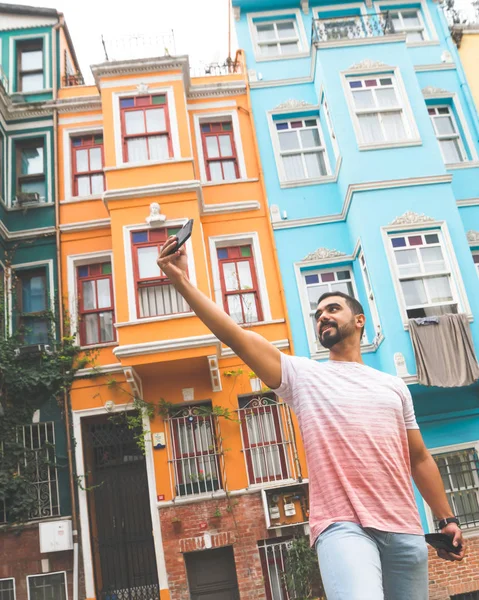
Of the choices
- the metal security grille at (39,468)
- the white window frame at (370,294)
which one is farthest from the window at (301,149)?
the metal security grille at (39,468)

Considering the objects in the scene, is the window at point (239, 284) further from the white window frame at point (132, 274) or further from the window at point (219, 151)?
the window at point (219, 151)

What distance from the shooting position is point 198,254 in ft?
38.0

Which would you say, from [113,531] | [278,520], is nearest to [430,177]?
[278,520]

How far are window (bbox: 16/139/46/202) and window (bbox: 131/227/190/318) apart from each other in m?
2.93

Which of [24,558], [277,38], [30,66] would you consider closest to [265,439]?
[24,558]

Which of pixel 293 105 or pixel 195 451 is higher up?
pixel 293 105

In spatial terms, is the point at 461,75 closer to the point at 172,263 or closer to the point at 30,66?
the point at 30,66

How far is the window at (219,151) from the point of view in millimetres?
13555

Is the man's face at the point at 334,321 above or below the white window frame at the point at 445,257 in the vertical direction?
below

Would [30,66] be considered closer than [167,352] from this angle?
No

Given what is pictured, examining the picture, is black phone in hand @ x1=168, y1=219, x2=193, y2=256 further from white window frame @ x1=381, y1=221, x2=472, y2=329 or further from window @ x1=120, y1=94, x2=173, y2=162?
window @ x1=120, y1=94, x2=173, y2=162

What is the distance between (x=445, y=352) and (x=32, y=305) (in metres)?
8.31

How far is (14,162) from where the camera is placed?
13406 millimetres

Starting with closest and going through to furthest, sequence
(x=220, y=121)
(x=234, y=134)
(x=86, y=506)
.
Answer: (x=86, y=506), (x=234, y=134), (x=220, y=121)
